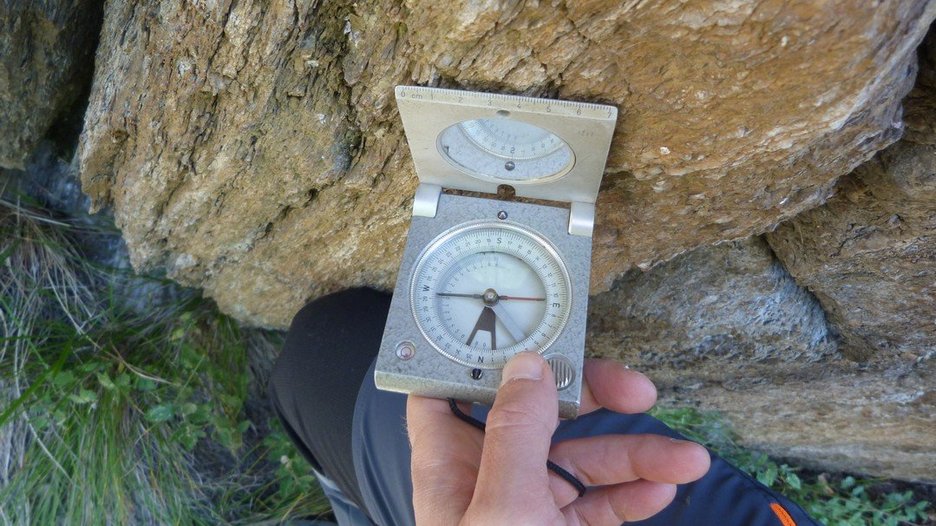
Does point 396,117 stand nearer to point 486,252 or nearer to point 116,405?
point 486,252

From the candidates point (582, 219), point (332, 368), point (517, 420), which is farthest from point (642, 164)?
point (332, 368)

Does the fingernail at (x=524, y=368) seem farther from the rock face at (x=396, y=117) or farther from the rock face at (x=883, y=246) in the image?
the rock face at (x=883, y=246)

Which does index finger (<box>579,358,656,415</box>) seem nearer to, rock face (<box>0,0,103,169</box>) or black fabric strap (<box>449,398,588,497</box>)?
black fabric strap (<box>449,398,588,497</box>)

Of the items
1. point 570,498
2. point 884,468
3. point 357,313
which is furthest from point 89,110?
point 884,468

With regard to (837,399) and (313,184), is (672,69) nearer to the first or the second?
(313,184)

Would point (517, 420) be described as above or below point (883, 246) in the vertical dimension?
below

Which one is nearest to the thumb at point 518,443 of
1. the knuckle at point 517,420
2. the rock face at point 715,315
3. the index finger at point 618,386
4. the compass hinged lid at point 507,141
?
the knuckle at point 517,420

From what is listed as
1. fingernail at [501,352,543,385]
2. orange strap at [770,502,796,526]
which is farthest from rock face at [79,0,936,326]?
orange strap at [770,502,796,526]
